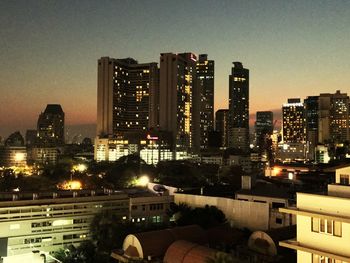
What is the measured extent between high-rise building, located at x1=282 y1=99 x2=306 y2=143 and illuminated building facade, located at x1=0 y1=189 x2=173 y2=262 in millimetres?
129584

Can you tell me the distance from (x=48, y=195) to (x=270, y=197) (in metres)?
13.3

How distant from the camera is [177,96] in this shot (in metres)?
100

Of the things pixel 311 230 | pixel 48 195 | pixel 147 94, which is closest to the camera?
pixel 311 230

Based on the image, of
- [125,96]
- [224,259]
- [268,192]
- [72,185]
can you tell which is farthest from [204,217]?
[125,96]

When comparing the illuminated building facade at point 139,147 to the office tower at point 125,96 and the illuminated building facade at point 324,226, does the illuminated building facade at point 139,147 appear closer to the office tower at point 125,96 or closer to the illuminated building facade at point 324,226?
the office tower at point 125,96

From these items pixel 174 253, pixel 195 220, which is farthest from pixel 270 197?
pixel 174 253

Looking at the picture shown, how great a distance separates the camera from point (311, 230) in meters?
10.4

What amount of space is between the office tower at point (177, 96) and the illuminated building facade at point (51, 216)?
240ft

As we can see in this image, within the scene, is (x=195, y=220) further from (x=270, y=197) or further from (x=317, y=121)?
(x=317, y=121)

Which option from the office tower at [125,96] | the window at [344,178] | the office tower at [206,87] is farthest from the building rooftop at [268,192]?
the office tower at [206,87]

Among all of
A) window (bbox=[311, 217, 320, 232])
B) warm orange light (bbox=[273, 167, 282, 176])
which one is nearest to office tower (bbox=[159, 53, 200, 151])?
warm orange light (bbox=[273, 167, 282, 176])

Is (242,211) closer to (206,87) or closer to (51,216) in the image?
(51,216)

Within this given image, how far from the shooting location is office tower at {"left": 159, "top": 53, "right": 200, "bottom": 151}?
98.2 m

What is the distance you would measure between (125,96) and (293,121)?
73.3 meters
